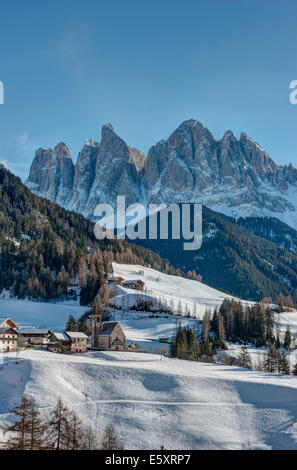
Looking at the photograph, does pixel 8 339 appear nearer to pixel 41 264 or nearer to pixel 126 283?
pixel 126 283

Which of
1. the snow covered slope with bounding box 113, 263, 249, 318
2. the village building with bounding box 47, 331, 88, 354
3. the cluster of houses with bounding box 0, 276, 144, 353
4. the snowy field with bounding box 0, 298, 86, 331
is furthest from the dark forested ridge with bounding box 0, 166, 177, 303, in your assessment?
the village building with bounding box 47, 331, 88, 354

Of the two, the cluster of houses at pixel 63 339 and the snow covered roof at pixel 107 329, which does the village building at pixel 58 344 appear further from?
the snow covered roof at pixel 107 329

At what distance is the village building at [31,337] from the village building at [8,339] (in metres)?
1.67

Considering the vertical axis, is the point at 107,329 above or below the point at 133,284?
below

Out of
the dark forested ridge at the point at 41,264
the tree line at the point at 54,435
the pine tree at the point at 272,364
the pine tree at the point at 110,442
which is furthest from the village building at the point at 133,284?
the pine tree at the point at 110,442

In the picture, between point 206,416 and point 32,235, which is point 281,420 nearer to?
point 206,416

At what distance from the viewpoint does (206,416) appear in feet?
157

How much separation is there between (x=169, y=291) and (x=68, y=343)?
91.5 m

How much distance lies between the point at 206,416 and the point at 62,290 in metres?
101

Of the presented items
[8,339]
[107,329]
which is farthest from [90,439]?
[107,329]

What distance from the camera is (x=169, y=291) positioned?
165250 millimetres

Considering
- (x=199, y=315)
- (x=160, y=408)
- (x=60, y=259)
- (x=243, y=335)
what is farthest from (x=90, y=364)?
(x=60, y=259)

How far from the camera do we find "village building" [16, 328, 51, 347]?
80.6 meters

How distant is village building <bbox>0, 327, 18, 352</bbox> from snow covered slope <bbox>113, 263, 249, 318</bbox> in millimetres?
54453
